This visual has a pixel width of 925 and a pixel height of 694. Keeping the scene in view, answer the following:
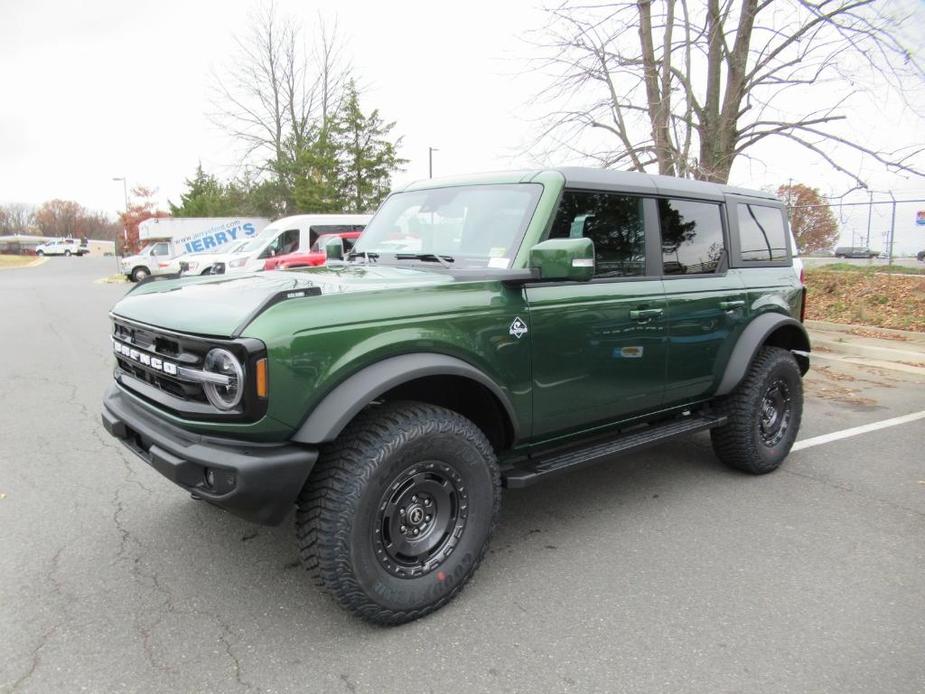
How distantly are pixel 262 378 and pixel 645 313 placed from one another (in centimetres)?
213

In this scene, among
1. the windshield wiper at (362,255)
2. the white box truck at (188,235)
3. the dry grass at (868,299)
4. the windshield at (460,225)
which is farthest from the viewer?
the white box truck at (188,235)

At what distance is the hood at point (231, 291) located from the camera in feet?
7.81

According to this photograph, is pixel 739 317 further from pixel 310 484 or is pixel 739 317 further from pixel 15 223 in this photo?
pixel 15 223

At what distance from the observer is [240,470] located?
2236mm

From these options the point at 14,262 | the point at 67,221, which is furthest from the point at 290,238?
the point at 67,221

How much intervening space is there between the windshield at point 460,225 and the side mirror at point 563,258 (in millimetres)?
298

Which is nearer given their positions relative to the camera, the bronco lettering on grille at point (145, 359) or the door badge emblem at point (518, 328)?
the bronco lettering on grille at point (145, 359)

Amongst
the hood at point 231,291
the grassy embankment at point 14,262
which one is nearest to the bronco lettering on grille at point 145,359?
the hood at point 231,291

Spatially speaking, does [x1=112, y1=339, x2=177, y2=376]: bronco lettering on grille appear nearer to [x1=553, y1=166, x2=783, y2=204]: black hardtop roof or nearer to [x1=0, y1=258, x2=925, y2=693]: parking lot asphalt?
[x1=0, y1=258, x2=925, y2=693]: parking lot asphalt

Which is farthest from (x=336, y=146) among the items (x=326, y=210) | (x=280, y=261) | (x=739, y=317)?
(x=739, y=317)

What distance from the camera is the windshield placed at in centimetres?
319

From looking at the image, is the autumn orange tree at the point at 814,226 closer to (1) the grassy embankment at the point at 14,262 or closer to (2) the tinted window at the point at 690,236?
(2) the tinted window at the point at 690,236

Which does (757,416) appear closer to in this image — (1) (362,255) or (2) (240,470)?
(1) (362,255)

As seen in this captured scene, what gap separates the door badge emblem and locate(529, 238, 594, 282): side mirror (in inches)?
9.4
